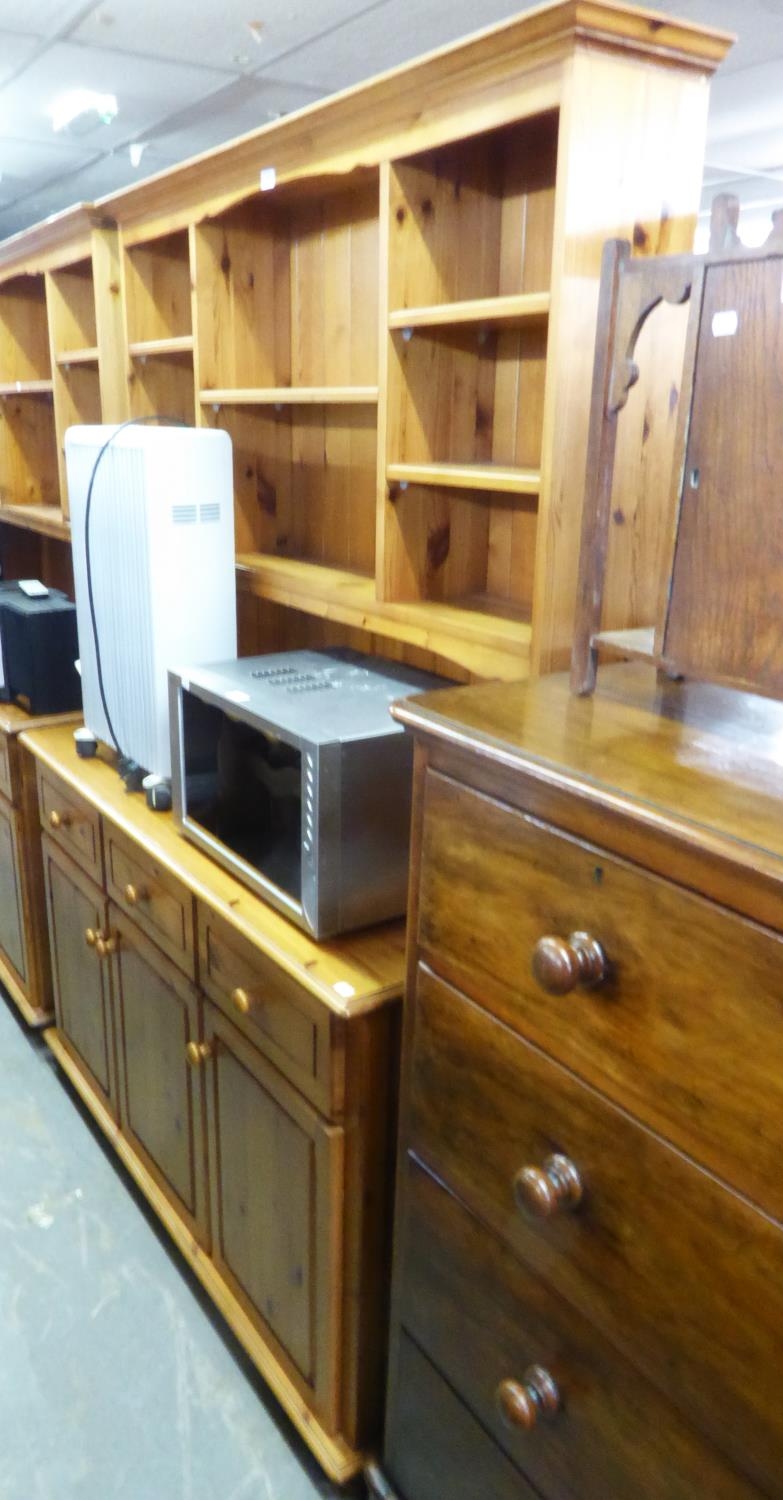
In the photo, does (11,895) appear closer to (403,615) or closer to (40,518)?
(40,518)

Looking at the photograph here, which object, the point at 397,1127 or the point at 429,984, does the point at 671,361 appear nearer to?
the point at 429,984

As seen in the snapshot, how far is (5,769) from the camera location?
2.37 m

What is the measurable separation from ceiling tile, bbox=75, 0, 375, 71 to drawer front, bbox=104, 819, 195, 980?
1.91m

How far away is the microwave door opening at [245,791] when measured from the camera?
1.39m

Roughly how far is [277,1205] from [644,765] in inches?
37.0

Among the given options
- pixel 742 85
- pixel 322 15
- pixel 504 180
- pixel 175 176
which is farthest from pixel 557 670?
pixel 742 85

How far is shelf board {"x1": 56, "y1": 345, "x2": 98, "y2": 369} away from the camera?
2.38 m

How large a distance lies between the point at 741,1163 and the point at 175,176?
71.6 inches

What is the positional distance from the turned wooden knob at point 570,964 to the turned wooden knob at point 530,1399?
0.44 m

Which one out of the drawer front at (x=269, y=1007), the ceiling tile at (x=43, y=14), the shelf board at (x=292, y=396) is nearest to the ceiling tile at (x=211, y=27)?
the ceiling tile at (x=43, y=14)

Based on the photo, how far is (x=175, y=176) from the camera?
1.84m

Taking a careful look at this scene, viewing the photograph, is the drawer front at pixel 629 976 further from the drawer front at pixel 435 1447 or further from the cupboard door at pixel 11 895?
the cupboard door at pixel 11 895

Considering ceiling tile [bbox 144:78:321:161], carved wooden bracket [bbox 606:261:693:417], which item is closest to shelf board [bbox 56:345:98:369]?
ceiling tile [bbox 144:78:321:161]

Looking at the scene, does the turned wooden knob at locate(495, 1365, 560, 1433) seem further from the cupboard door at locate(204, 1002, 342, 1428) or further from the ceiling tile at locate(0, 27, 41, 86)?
the ceiling tile at locate(0, 27, 41, 86)
